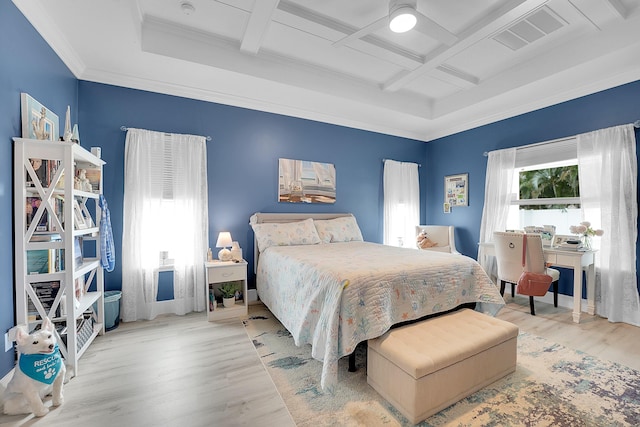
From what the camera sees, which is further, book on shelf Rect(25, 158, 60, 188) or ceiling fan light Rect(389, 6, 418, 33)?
ceiling fan light Rect(389, 6, 418, 33)

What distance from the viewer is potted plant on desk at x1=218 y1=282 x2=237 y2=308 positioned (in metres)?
3.05

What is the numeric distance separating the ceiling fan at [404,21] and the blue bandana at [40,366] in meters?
3.02

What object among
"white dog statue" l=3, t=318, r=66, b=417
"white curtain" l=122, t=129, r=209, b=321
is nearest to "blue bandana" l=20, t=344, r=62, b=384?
"white dog statue" l=3, t=318, r=66, b=417

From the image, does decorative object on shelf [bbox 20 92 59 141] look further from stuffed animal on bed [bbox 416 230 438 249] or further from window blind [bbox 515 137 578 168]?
window blind [bbox 515 137 578 168]

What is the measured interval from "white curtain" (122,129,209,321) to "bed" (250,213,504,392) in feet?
2.98

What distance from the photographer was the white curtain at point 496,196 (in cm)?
391

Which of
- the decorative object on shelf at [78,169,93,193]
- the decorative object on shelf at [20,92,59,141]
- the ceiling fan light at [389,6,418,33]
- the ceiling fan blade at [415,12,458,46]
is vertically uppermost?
the ceiling fan blade at [415,12,458,46]

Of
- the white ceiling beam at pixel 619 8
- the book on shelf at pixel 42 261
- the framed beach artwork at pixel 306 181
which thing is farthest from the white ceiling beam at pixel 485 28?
the book on shelf at pixel 42 261

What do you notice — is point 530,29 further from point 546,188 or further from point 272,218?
point 272,218

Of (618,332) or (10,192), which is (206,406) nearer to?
(10,192)

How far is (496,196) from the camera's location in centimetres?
402

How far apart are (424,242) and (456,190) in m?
1.10

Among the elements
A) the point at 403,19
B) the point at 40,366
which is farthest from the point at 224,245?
the point at 403,19

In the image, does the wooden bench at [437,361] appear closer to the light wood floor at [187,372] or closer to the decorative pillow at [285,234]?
the light wood floor at [187,372]
